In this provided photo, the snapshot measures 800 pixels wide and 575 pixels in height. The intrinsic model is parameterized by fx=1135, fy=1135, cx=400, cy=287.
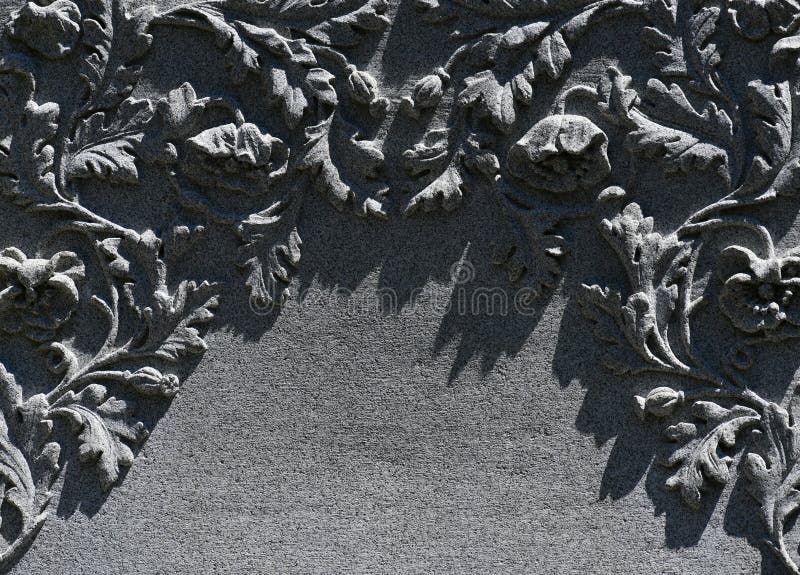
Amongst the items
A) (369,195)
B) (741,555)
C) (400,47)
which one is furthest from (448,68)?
(741,555)

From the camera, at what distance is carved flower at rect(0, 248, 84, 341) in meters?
3.19

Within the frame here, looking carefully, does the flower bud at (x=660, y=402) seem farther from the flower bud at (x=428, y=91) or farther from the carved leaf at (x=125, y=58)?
the carved leaf at (x=125, y=58)

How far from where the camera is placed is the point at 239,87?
3244 mm

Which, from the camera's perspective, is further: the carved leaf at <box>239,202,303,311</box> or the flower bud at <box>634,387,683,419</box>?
the carved leaf at <box>239,202,303,311</box>

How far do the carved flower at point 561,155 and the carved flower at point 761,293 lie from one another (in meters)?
0.44

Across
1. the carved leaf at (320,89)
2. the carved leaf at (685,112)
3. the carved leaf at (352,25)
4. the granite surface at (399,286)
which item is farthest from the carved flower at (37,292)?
the carved leaf at (685,112)

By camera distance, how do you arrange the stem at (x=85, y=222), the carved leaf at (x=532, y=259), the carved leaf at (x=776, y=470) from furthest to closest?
the stem at (x=85, y=222) < the carved leaf at (x=532, y=259) < the carved leaf at (x=776, y=470)

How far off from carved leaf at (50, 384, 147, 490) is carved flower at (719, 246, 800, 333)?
1.66 metres

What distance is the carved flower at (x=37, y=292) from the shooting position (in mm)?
3193

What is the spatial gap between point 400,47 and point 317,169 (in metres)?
0.42

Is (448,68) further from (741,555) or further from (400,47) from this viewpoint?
(741,555)

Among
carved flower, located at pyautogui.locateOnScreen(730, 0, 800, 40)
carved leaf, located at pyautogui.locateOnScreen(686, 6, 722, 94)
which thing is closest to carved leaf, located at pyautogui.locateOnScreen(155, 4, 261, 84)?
carved leaf, located at pyautogui.locateOnScreen(686, 6, 722, 94)

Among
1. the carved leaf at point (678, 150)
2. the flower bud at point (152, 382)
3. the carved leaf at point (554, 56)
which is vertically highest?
the carved leaf at point (554, 56)

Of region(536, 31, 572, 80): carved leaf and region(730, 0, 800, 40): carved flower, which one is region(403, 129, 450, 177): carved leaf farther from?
region(730, 0, 800, 40): carved flower
